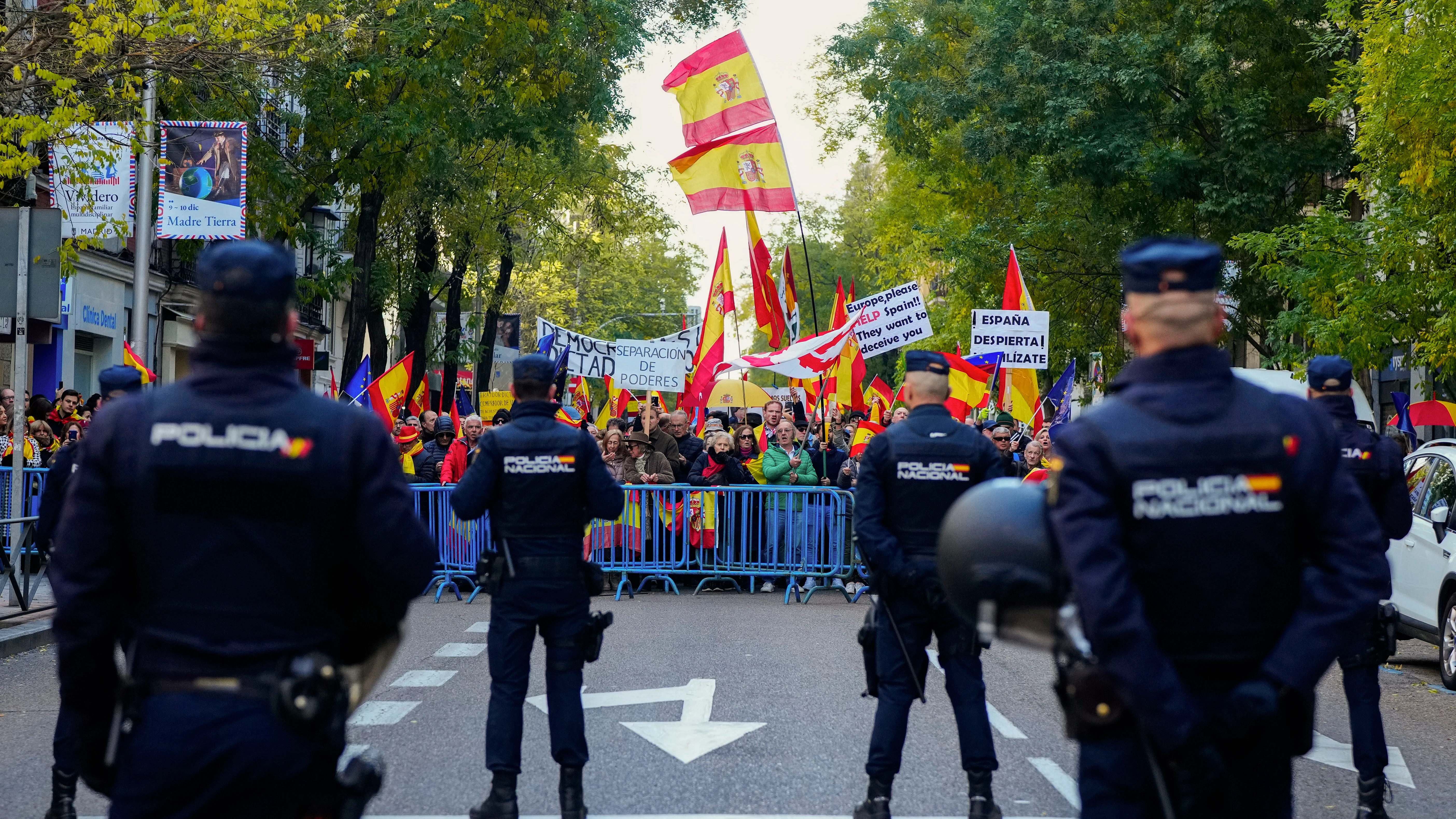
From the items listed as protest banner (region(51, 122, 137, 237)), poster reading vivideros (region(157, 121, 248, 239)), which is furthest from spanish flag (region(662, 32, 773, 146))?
protest banner (region(51, 122, 137, 237))

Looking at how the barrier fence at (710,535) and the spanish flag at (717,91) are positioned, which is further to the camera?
the spanish flag at (717,91)

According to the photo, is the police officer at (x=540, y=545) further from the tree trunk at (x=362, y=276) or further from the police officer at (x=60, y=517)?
the tree trunk at (x=362, y=276)

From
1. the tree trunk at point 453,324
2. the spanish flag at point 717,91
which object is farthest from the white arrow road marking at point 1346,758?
the tree trunk at point 453,324

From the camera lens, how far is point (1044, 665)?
11094 millimetres

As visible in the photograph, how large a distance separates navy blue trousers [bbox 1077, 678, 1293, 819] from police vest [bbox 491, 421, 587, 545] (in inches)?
141

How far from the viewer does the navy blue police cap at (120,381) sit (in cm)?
644

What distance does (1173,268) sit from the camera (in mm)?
3330

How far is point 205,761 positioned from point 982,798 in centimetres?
374

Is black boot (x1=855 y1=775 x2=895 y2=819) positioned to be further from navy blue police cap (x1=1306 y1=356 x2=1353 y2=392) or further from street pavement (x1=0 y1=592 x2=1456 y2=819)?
navy blue police cap (x1=1306 y1=356 x2=1353 y2=392)

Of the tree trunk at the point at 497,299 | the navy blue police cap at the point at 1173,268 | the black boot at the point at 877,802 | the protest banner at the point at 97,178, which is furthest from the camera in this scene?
the tree trunk at the point at 497,299

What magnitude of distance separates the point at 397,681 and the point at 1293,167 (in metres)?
20.2

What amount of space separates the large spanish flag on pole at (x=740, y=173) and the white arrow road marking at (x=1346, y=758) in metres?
12.2

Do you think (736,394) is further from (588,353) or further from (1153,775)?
(1153,775)

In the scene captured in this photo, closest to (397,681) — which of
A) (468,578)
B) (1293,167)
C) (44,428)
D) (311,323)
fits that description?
(468,578)
